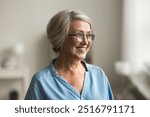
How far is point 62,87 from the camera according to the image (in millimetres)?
716

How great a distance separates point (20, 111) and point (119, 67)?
0.33 metres

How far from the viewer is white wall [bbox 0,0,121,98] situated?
788 millimetres

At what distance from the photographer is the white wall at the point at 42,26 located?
788 millimetres

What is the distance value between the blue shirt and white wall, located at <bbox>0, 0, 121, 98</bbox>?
55mm

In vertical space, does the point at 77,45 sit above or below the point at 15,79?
above

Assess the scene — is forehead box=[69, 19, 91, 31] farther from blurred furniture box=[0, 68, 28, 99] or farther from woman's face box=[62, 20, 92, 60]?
blurred furniture box=[0, 68, 28, 99]

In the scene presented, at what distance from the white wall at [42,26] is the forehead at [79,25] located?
0.25ft

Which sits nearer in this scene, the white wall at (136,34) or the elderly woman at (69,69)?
the elderly woman at (69,69)

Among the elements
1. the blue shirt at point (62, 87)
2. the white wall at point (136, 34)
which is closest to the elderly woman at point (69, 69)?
the blue shirt at point (62, 87)

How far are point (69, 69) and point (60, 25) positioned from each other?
0.12 meters

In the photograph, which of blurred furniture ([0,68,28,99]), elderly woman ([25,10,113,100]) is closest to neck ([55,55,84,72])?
elderly woman ([25,10,113,100])

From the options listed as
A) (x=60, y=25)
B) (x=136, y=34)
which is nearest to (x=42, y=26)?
(x=60, y=25)

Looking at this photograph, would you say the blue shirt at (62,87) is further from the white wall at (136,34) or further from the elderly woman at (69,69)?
the white wall at (136,34)

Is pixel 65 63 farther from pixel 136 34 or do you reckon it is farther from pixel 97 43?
pixel 136 34
